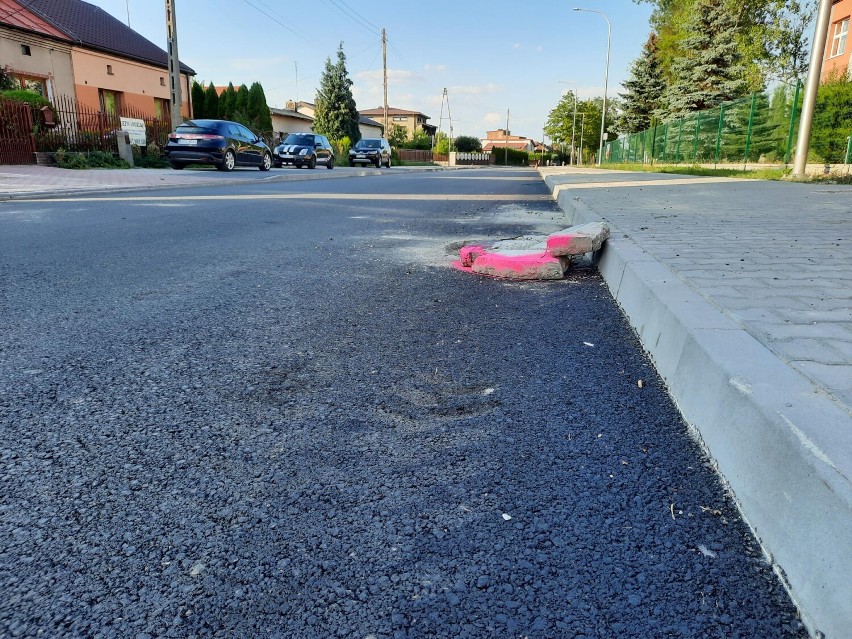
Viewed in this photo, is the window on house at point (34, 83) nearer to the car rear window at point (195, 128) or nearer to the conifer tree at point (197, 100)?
the car rear window at point (195, 128)

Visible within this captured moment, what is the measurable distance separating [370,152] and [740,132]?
1944 centimetres

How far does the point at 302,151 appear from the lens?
25484 mm

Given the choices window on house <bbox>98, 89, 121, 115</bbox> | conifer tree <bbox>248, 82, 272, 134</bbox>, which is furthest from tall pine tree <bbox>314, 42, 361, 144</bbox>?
window on house <bbox>98, 89, 121, 115</bbox>

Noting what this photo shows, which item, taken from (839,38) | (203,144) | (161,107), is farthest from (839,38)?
(161,107)

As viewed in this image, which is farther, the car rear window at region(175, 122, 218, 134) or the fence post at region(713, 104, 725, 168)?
the fence post at region(713, 104, 725, 168)

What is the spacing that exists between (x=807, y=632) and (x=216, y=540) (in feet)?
4.40

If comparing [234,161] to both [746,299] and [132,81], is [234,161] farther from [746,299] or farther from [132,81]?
[746,299]

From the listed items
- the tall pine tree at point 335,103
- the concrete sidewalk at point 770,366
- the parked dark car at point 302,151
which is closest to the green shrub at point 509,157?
the tall pine tree at point 335,103

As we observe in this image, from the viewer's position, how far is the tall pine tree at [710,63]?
109 ft

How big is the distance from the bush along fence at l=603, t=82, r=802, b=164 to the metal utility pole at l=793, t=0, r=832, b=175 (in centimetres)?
377

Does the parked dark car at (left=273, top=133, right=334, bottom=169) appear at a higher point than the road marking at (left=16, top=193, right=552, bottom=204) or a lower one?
higher

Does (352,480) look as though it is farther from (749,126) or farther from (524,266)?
(749,126)

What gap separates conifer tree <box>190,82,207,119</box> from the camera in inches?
1404

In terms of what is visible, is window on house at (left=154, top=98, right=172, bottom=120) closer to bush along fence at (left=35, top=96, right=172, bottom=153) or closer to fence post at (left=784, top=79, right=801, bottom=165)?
bush along fence at (left=35, top=96, right=172, bottom=153)
